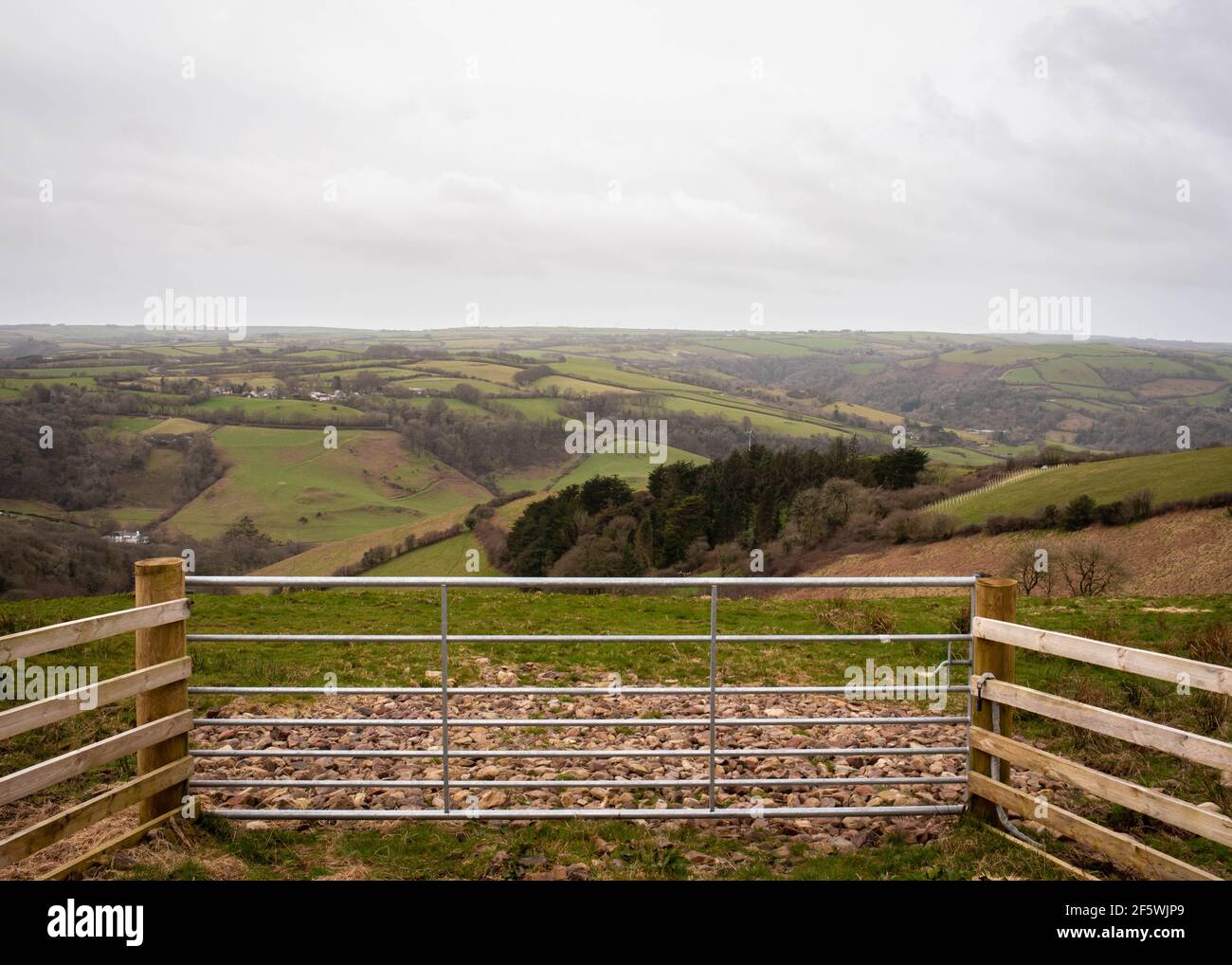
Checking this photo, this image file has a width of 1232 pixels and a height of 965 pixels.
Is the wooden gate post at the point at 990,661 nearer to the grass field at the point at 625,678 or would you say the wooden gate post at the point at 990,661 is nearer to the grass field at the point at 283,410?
the grass field at the point at 625,678

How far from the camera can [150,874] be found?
450cm

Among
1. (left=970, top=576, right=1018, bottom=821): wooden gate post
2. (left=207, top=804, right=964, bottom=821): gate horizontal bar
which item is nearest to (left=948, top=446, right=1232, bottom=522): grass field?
(left=970, top=576, right=1018, bottom=821): wooden gate post

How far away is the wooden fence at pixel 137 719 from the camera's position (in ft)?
13.5

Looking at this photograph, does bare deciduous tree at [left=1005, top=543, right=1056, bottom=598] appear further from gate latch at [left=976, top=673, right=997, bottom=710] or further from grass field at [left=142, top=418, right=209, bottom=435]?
grass field at [left=142, top=418, right=209, bottom=435]

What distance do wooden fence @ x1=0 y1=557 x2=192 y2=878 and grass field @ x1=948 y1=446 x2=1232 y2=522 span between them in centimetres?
4382

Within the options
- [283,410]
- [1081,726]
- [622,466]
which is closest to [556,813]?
[1081,726]

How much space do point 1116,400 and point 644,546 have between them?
8601 cm

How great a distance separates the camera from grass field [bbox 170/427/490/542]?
2440 inches

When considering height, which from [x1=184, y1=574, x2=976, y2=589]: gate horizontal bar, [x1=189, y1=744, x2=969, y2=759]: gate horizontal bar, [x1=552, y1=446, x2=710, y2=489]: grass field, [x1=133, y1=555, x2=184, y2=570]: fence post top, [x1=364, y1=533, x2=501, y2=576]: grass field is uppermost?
[x1=133, y1=555, x2=184, y2=570]: fence post top

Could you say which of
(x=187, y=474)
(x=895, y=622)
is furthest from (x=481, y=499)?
(x=895, y=622)

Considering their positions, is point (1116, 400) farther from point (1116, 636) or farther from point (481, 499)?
point (1116, 636)

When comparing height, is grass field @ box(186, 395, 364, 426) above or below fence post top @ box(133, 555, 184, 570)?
above

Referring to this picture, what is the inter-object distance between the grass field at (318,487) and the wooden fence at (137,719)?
58082 millimetres

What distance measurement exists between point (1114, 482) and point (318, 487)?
193ft
